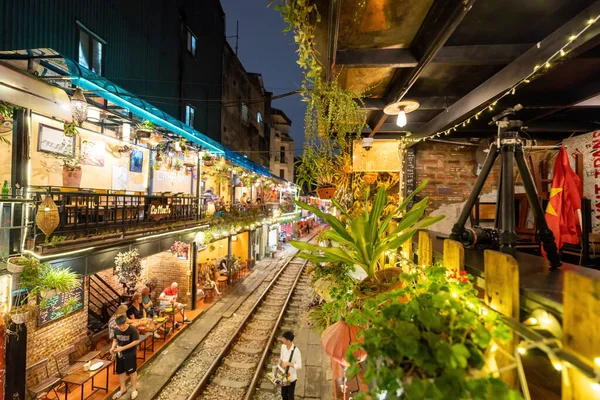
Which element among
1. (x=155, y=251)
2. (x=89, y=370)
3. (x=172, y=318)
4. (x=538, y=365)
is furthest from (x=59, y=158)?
(x=538, y=365)

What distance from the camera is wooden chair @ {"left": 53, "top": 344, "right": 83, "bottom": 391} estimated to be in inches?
270

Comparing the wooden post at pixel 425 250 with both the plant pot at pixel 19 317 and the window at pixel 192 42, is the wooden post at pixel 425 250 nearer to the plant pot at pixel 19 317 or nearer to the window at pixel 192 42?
the plant pot at pixel 19 317

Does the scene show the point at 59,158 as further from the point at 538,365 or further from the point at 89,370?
the point at 538,365

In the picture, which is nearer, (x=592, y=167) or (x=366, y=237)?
(x=366, y=237)

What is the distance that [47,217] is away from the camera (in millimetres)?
5410

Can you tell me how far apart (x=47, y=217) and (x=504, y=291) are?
7224 millimetres

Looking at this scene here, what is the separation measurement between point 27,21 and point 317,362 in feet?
42.4

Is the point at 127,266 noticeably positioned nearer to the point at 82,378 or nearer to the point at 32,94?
the point at 82,378

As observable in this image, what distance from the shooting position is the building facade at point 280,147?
37.6m

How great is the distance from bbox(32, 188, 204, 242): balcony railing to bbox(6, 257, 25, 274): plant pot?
652 mm

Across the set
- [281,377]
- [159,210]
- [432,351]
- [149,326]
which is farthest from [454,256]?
[159,210]

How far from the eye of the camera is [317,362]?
8344 millimetres

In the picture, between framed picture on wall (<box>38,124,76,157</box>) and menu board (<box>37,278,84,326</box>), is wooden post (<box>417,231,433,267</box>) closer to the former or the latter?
framed picture on wall (<box>38,124,76,157</box>)

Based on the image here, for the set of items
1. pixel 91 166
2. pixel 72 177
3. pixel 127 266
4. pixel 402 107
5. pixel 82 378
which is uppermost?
pixel 402 107
